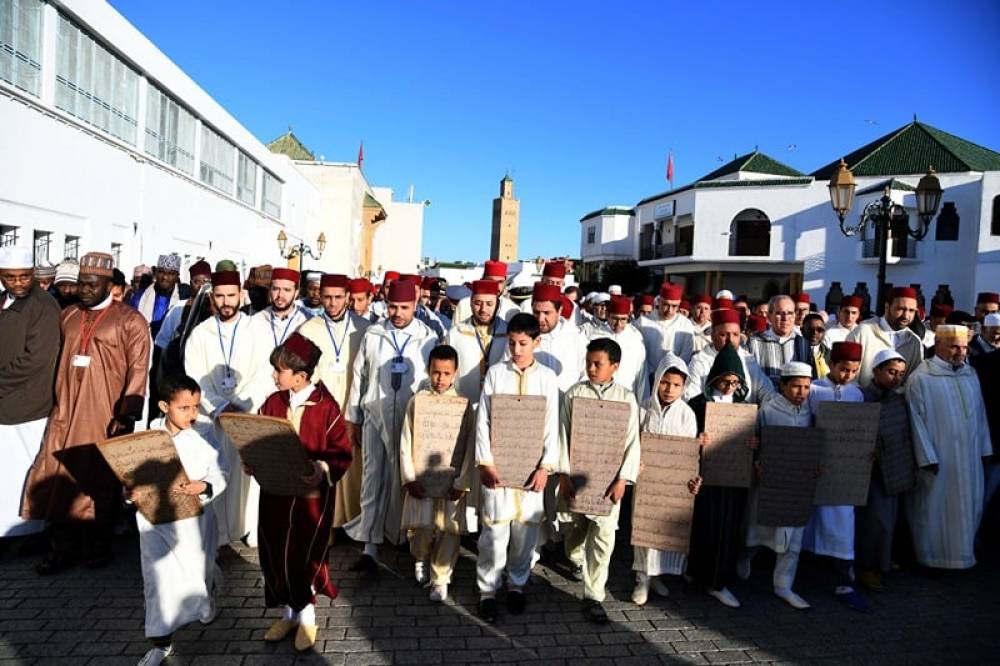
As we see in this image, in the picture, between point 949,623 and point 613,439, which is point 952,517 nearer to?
point 949,623

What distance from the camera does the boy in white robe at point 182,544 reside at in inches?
140

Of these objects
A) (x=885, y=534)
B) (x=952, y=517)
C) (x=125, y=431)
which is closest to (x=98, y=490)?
(x=125, y=431)

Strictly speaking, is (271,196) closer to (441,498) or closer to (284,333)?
(284,333)

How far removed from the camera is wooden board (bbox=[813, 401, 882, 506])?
15.4 ft

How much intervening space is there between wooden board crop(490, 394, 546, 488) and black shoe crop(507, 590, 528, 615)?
2.32 ft

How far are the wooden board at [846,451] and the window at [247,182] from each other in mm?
23300

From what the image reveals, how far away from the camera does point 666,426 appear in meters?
4.56

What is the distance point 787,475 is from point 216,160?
21.4 meters

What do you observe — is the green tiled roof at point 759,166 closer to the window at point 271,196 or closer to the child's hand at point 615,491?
the window at point 271,196

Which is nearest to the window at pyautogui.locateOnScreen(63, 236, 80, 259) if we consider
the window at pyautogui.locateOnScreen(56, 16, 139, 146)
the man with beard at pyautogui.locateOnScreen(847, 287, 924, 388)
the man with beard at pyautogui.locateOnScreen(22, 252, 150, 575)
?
the window at pyautogui.locateOnScreen(56, 16, 139, 146)

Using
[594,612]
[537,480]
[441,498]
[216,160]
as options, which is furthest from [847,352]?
[216,160]

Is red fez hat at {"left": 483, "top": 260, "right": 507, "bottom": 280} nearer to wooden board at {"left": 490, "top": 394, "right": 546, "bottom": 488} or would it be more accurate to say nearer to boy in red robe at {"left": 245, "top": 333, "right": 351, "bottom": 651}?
wooden board at {"left": 490, "top": 394, "right": 546, "bottom": 488}

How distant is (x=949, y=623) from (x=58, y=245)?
13699 mm

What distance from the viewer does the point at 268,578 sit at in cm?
388
